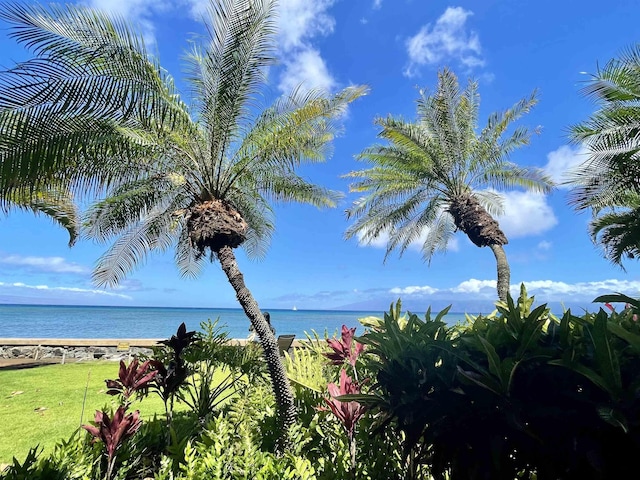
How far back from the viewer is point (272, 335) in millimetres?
5645

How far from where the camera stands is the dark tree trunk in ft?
37.4

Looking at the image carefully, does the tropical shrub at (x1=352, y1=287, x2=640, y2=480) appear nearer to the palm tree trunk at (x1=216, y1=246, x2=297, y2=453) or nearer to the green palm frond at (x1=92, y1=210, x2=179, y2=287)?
the palm tree trunk at (x1=216, y1=246, x2=297, y2=453)

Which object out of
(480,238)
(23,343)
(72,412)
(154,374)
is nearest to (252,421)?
(154,374)

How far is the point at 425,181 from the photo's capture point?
1250 centimetres

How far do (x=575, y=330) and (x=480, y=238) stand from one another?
36.0 ft

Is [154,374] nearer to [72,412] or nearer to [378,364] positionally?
[378,364]

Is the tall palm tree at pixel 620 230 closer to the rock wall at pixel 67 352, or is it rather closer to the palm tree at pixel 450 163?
the palm tree at pixel 450 163

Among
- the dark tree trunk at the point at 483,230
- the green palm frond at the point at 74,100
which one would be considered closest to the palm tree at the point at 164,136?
the green palm frond at the point at 74,100

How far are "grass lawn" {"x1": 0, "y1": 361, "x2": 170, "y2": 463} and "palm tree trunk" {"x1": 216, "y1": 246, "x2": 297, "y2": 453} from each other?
7.17 ft

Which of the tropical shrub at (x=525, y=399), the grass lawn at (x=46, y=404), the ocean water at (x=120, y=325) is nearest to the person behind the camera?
the tropical shrub at (x=525, y=399)

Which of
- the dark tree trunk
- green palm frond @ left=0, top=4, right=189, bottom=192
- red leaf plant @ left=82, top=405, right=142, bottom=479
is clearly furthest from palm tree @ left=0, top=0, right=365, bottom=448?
the dark tree trunk

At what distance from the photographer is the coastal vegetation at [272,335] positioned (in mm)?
1213

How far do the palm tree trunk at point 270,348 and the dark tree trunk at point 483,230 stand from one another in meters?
8.30

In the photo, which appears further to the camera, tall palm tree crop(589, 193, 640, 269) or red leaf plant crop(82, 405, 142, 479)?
tall palm tree crop(589, 193, 640, 269)
